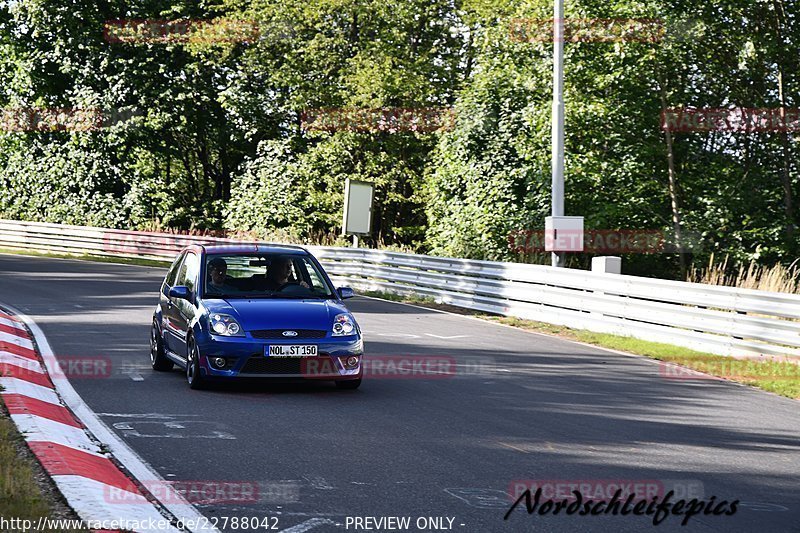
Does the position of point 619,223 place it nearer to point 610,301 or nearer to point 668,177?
point 668,177

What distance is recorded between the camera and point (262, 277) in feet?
41.0

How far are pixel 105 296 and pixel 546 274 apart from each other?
9.02 meters

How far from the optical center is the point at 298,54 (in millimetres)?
42969

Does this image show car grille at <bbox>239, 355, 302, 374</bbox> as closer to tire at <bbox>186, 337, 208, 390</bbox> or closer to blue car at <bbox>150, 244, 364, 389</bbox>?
blue car at <bbox>150, 244, 364, 389</bbox>

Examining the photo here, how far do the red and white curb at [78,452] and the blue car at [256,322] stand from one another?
1338mm

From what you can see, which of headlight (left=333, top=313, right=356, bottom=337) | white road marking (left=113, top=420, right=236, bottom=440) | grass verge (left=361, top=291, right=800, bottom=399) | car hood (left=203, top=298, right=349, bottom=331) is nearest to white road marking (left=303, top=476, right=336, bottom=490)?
white road marking (left=113, top=420, right=236, bottom=440)

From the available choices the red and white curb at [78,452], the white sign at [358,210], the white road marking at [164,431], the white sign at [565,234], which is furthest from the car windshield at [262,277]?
the white sign at [358,210]

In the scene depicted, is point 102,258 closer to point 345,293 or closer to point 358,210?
point 358,210

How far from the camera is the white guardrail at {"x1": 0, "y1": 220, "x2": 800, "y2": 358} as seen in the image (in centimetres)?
1523

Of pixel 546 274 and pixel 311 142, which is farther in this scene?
pixel 311 142

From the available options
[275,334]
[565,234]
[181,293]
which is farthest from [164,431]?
[565,234]

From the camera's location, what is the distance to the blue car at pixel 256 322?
11211 millimetres

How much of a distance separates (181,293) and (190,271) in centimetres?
71

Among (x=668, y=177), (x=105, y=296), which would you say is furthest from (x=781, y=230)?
(x=105, y=296)
